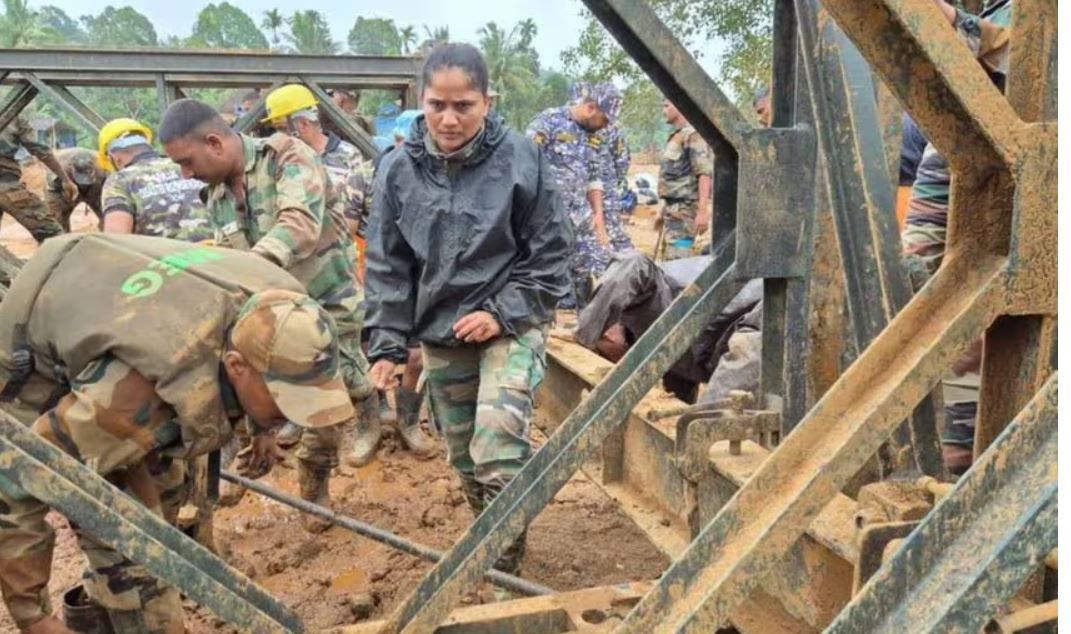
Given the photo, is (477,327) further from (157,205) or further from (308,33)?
(308,33)

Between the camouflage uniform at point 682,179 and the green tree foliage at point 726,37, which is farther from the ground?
the green tree foliage at point 726,37

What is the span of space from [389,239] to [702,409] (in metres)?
1.29

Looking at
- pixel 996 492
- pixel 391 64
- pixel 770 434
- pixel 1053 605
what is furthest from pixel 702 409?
pixel 391 64

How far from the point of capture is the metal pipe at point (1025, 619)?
1645 millimetres

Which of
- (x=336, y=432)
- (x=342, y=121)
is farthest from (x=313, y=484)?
(x=342, y=121)

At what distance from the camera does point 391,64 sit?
7.82 meters

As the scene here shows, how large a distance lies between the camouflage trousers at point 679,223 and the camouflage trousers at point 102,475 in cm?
599

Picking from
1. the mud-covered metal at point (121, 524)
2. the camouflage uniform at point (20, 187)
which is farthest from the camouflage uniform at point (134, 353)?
A: the camouflage uniform at point (20, 187)

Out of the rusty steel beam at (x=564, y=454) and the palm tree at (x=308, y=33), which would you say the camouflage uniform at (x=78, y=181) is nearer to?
the rusty steel beam at (x=564, y=454)

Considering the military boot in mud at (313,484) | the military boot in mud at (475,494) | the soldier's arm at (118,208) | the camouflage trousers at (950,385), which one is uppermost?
the soldier's arm at (118,208)

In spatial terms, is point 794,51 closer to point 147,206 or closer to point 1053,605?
point 1053,605

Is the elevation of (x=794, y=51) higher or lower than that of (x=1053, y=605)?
higher

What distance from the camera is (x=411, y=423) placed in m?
5.40

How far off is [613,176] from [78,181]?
5.02m
